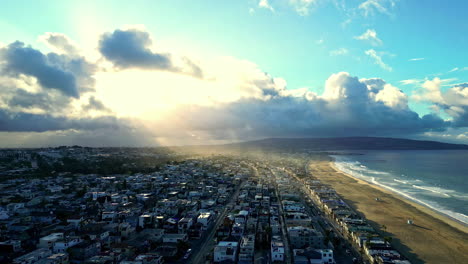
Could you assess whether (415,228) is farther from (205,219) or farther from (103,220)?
(103,220)

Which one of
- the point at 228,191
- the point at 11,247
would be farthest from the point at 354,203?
the point at 11,247

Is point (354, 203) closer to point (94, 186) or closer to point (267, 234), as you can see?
point (267, 234)

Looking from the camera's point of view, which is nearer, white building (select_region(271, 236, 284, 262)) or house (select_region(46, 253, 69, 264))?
house (select_region(46, 253, 69, 264))

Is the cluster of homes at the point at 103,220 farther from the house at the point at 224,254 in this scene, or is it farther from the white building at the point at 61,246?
the house at the point at 224,254

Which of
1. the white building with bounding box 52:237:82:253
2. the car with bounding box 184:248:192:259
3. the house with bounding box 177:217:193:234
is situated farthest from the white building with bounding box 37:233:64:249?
the car with bounding box 184:248:192:259

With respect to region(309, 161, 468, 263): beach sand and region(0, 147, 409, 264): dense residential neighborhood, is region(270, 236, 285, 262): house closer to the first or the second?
region(0, 147, 409, 264): dense residential neighborhood

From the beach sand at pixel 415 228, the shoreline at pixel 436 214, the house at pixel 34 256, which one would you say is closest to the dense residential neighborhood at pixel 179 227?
the house at pixel 34 256
